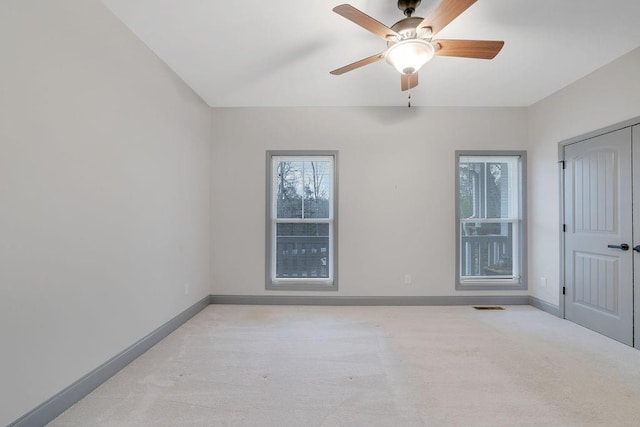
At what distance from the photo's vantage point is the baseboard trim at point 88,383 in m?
1.54

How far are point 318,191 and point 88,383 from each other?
295 cm

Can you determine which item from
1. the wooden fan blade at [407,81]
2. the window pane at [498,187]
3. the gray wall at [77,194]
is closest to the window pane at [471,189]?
the window pane at [498,187]

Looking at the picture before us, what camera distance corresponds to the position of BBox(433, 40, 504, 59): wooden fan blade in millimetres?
1917

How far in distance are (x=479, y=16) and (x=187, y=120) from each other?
301 centimetres

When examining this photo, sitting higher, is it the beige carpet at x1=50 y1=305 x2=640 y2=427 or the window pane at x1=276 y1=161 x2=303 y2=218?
the window pane at x1=276 y1=161 x2=303 y2=218

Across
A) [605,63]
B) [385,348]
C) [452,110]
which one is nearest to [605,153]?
[605,63]

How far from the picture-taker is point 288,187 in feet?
12.9

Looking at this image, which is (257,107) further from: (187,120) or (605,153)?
(605,153)

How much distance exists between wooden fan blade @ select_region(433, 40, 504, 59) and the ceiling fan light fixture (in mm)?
92

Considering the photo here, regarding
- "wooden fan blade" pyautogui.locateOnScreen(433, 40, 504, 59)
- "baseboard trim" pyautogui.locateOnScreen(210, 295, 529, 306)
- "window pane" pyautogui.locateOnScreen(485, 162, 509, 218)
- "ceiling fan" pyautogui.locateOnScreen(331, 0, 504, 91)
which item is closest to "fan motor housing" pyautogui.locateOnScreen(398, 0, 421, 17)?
"ceiling fan" pyautogui.locateOnScreen(331, 0, 504, 91)

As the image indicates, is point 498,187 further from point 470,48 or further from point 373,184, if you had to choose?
point 470,48

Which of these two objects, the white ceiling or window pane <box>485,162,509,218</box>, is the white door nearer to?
window pane <box>485,162,509,218</box>

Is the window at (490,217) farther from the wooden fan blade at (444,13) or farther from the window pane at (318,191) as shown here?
the wooden fan blade at (444,13)

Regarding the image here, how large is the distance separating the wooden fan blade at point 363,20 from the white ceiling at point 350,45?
290 millimetres
